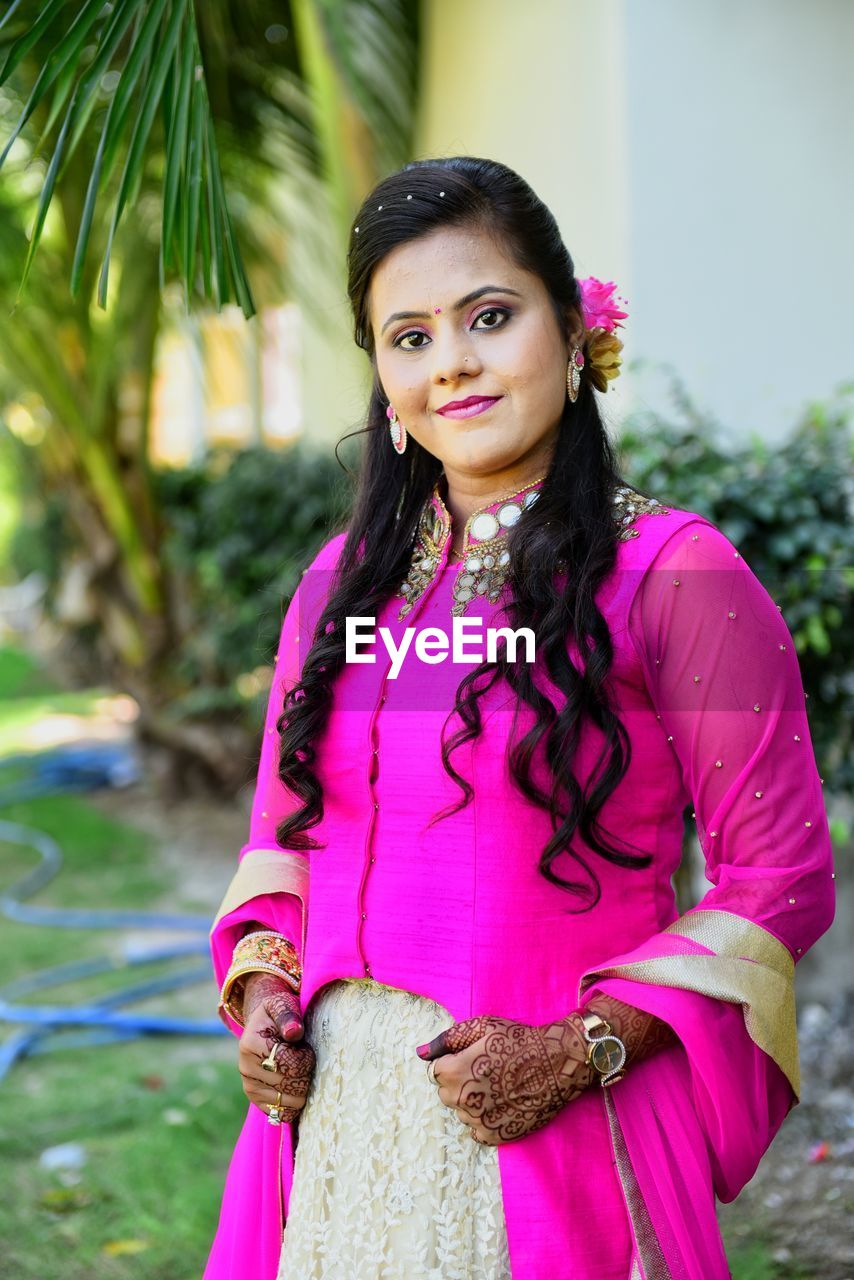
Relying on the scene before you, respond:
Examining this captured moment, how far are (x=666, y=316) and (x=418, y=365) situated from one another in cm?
277

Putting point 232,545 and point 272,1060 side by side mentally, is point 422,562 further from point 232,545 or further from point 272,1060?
point 232,545

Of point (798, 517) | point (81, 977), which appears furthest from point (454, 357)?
point (81, 977)

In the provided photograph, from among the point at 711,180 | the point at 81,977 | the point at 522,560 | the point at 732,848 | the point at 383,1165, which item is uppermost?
the point at 711,180

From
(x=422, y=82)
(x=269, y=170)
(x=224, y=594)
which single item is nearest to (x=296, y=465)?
(x=224, y=594)

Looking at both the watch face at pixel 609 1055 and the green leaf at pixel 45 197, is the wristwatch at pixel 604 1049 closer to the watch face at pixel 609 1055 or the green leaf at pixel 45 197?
the watch face at pixel 609 1055

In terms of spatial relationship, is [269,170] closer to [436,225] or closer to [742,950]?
[436,225]

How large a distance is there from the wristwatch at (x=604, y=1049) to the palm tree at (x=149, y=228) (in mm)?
1874

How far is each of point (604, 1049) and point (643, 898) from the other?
19cm

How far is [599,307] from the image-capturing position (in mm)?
1615

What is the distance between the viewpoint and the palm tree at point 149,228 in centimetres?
436

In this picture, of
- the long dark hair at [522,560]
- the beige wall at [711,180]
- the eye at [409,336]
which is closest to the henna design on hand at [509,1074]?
the long dark hair at [522,560]

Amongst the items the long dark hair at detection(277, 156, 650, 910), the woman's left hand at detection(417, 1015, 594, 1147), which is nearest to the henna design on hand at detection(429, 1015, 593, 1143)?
the woman's left hand at detection(417, 1015, 594, 1147)

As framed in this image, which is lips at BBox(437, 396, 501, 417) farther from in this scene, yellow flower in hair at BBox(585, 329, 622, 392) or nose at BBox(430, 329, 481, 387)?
yellow flower in hair at BBox(585, 329, 622, 392)

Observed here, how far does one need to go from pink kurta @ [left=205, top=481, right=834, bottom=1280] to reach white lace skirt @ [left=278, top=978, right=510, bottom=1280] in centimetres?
4
